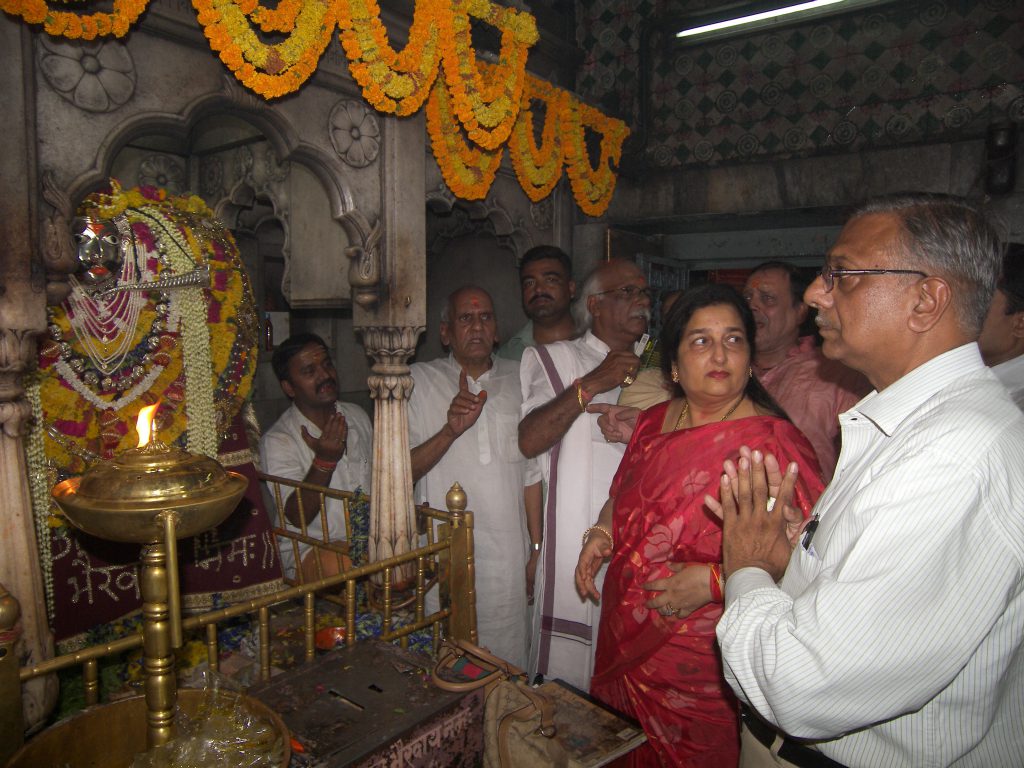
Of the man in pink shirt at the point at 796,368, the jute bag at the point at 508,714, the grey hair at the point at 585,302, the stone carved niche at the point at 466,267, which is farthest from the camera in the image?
the stone carved niche at the point at 466,267

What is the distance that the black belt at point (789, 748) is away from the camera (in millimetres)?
1449

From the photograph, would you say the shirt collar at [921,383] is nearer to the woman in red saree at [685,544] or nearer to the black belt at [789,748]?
the black belt at [789,748]

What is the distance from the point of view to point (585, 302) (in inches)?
157

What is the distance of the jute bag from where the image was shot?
6.32 feet

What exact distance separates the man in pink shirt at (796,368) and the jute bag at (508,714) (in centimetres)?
178

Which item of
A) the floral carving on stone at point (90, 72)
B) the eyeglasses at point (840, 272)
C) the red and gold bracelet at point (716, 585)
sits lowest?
the red and gold bracelet at point (716, 585)

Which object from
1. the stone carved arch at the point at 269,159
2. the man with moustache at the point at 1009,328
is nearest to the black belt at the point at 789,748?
the man with moustache at the point at 1009,328

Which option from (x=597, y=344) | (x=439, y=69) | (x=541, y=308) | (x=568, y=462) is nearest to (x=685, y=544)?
(x=568, y=462)

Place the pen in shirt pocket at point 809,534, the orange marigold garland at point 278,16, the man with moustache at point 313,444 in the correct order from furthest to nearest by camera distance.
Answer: the man with moustache at point 313,444 < the orange marigold garland at point 278,16 < the pen in shirt pocket at point 809,534

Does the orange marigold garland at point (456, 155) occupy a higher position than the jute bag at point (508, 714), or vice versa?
the orange marigold garland at point (456, 155)

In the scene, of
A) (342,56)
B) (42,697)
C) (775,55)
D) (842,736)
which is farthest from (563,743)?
(775,55)

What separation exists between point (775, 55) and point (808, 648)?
5203 mm

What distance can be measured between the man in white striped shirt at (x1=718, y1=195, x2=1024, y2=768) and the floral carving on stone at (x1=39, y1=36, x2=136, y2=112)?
8.49 ft

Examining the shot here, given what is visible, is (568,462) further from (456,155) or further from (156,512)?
(156,512)
